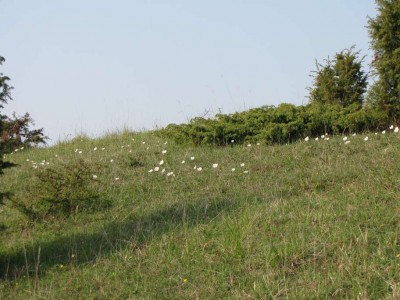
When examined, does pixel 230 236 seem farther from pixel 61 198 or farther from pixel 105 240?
pixel 61 198

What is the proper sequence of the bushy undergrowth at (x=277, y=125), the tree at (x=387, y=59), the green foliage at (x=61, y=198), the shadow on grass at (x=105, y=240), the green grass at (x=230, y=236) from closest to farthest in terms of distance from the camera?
the green grass at (x=230, y=236)
the shadow on grass at (x=105, y=240)
the green foliage at (x=61, y=198)
the bushy undergrowth at (x=277, y=125)
the tree at (x=387, y=59)

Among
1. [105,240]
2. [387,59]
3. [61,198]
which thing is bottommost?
[105,240]

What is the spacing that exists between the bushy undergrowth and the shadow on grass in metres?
4.54

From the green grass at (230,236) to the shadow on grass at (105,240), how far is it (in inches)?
0.8

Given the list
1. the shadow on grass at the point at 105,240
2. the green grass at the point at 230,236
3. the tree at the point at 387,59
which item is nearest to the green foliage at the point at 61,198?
the green grass at the point at 230,236

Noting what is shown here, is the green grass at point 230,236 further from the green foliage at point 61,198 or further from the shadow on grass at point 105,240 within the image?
the green foliage at point 61,198

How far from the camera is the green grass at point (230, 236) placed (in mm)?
5363

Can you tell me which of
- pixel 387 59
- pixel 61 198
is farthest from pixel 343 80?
pixel 61 198

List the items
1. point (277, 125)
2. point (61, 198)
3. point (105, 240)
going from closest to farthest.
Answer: point (105, 240) → point (61, 198) → point (277, 125)

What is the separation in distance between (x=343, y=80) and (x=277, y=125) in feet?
12.6

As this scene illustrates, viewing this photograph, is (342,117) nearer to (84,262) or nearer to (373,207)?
(373,207)

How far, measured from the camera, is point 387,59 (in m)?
13.9

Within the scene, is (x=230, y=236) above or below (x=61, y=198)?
below

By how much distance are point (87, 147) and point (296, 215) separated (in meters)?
9.46
